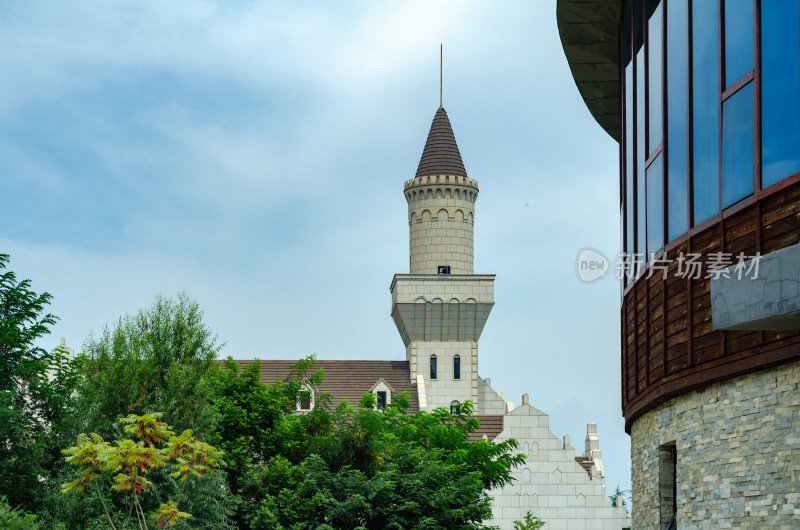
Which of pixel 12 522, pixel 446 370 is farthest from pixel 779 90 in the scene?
pixel 446 370

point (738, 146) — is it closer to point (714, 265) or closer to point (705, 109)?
point (705, 109)

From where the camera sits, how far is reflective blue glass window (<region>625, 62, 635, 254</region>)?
60.8 feet

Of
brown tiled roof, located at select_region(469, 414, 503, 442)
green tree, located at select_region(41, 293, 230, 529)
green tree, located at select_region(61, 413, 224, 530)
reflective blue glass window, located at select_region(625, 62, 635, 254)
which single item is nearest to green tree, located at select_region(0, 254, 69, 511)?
green tree, located at select_region(41, 293, 230, 529)

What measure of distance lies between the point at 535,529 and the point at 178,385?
2374cm

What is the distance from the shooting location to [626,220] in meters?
19.2

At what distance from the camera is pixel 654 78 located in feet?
54.9

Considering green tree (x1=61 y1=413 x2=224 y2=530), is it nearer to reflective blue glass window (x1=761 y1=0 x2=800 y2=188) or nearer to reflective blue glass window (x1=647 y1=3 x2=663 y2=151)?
reflective blue glass window (x1=647 y1=3 x2=663 y2=151)

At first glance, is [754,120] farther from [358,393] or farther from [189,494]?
[358,393]

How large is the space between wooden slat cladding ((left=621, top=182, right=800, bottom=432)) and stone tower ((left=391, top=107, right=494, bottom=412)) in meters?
47.2

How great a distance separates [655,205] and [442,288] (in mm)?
49239

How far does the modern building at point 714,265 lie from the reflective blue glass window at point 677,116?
30mm

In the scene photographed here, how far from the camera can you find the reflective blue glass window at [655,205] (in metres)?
15.7

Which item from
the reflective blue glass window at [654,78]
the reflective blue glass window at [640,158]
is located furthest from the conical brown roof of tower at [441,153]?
the reflective blue glass window at [654,78]

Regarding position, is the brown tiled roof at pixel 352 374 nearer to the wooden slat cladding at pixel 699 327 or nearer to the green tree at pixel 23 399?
the green tree at pixel 23 399
